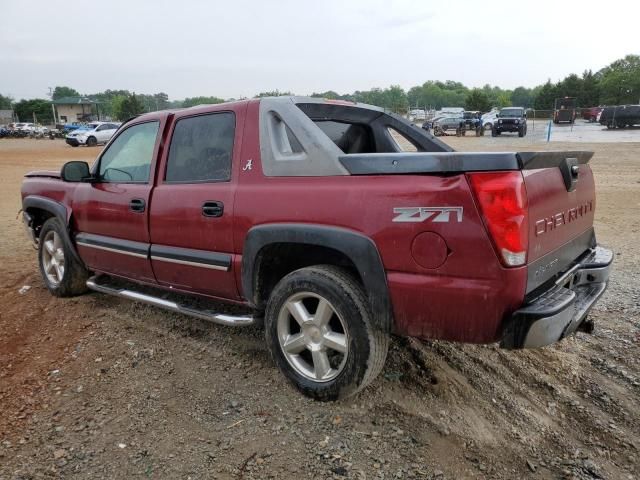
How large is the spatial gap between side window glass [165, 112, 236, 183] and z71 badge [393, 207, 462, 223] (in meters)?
1.34

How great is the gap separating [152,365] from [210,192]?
1293mm

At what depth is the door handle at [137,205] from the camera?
3.91 meters

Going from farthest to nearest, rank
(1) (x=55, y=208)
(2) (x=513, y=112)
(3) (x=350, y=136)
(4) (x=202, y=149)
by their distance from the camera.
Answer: (2) (x=513, y=112)
(1) (x=55, y=208)
(3) (x=350, y=136)
(4) (x=202, y=149)

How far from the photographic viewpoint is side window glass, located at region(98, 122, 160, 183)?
13.5 feet

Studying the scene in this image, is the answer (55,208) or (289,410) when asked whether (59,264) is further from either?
(289,410)

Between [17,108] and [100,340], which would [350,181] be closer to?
[100,340]

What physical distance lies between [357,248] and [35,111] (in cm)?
10812

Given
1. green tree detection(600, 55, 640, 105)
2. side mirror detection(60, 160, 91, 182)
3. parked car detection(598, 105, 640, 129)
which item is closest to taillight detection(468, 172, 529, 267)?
side mirror detection(60, 160, 91, 182)

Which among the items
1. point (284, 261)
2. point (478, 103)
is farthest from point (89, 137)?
point (478, 103)

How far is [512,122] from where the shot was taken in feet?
105

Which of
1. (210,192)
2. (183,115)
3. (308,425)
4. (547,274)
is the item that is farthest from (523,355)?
(183,115)

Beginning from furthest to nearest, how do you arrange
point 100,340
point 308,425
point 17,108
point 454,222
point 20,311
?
point 17,108 < point 20,311 < point 100,340 < point 308,425 < point 454,222

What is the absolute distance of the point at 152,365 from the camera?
3609 mm

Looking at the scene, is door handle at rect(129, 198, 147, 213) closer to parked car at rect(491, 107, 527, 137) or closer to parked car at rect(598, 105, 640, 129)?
parked car at rect(491, 107, 527, 137)
